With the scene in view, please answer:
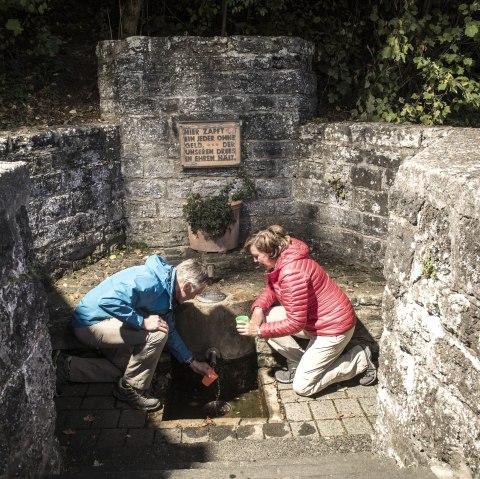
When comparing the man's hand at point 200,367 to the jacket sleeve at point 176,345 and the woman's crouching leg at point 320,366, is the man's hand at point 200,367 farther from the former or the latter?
the woman's crouching leg at point 320,366

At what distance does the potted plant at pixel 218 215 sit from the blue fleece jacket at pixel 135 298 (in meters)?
1.80

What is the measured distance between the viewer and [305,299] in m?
4.17

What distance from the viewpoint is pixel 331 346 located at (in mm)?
4434

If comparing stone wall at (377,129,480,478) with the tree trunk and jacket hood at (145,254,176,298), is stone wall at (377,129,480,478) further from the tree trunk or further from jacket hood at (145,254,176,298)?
the tree trunk

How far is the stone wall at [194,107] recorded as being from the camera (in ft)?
19.3

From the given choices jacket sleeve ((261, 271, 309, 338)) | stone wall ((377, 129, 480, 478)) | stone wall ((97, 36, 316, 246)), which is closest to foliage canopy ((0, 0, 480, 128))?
stone wall ((97, 36, 316, 246))

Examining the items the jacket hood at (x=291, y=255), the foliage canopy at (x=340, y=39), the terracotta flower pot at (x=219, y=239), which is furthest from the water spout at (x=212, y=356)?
the foliage canopy at (x=340, y=39)

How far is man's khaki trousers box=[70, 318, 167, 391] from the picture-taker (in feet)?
14.2

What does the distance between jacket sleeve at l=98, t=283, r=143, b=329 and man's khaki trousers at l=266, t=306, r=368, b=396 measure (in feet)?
4.12

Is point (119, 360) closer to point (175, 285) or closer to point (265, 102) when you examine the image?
point (175, 285)

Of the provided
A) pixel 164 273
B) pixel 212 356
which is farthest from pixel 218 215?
pixel 164 273

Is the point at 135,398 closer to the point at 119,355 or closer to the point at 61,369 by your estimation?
the point at 119,355

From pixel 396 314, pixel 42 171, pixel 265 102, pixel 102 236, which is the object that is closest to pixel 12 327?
pixel 396 314

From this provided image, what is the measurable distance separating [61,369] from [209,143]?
2979 millimetres
